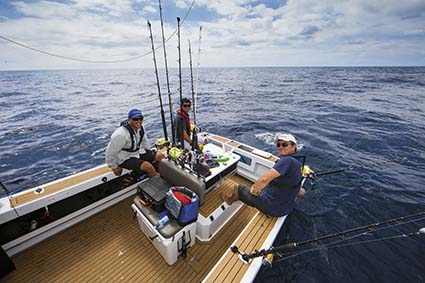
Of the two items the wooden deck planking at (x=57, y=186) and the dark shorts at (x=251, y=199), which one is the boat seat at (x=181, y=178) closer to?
the dark shorts at (x=251, y=199)

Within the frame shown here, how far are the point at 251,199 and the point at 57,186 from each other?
132 inches

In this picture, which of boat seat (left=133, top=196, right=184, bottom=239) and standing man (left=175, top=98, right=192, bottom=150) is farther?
standing man (left=175, top=98, right=192, bottom=150)

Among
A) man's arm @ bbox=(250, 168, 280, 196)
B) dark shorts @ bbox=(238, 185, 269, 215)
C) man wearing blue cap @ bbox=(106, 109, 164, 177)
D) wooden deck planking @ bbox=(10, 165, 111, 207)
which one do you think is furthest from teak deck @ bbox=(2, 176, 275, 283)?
man wearing blue cap @ bbox=(106, 109, 164, 177)

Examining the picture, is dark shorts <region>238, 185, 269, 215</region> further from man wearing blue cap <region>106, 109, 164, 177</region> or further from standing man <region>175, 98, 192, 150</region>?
man wearing blue cap <region>106, 109, 164, 177</region>

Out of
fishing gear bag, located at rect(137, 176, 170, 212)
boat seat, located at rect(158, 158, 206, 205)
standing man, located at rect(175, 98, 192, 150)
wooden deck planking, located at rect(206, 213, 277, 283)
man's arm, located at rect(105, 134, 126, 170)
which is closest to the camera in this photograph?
wooden deck planking, located at rect(206, 213, 277, 283)

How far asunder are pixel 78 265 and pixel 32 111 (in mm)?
17803

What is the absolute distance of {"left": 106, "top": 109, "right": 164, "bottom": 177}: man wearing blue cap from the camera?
3.21 metres

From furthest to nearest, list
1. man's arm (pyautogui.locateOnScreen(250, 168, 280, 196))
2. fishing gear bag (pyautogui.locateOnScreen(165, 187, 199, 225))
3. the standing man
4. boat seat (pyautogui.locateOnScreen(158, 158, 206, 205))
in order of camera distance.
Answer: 1. the standing man
2. boat seat (pyautogui.locateOnScreen(158, 158, 206, 205))
3. man's arm (pyautogui.locateOnScreen(250, 168, 280, 196))
4. fishing gear bag (pyautogui.locateOnScreen(165, 187, 199, 225))

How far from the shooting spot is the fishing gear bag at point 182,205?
2.38 metres

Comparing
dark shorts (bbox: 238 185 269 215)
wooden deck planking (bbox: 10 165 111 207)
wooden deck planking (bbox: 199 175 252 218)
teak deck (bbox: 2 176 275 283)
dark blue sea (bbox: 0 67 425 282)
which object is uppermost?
wooden deck planking (bbox: 10 165 111 207)

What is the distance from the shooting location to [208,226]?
3045mm

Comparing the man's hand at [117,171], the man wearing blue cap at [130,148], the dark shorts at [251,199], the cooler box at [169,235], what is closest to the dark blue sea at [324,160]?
the dark shorts at [251,199]

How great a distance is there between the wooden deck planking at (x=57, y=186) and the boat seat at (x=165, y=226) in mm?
1260

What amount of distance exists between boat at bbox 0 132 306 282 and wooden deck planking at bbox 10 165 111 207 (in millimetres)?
14
